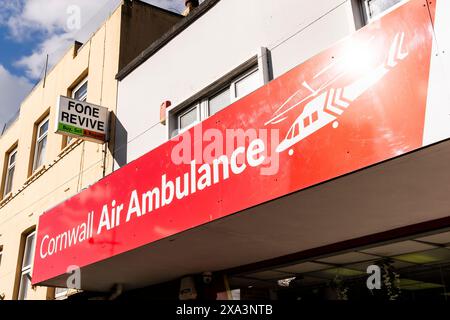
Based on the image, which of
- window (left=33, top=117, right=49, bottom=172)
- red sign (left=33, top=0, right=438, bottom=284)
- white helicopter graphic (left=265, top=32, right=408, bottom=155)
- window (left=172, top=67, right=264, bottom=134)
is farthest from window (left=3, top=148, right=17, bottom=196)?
white helicopter graphic (left=265, top=32, right=408, bottom=155)

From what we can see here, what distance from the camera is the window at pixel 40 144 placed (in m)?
12.8

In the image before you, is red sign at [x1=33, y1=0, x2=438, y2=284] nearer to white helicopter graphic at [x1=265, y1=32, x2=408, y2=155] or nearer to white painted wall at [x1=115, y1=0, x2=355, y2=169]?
white helicopter graphic at [x1=265, y1=32, x2=408, y2=155]

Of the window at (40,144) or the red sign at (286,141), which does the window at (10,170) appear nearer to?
the window at (40,144)

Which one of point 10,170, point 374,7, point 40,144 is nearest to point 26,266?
point 40,144

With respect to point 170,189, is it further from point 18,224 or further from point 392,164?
Result: point 18,224

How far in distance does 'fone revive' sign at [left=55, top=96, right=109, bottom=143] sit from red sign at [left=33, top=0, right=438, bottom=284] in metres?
2.47

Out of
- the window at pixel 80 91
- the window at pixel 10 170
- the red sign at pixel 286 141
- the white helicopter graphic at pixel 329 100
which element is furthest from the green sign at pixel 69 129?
the window at pixel 10 170

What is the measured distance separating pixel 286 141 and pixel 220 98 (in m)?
2.86

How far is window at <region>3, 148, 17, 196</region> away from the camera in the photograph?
48.1ft

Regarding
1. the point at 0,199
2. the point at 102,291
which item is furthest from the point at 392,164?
the point at 0,199

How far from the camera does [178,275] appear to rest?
7.52 meters

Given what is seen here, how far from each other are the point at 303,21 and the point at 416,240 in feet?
8.76

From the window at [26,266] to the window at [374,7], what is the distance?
9.13 meters

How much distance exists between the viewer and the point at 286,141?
15.4ft
